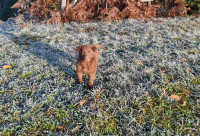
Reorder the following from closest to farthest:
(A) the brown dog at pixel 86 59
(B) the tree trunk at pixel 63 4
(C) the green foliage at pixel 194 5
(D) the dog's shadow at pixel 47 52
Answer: (A) the brown dog at pixel 86 59, (D) the dog's shadow at pixel 47 52, (B) the tree trunk at pixel 63 4, (C) the green foliage at pixel 194 5

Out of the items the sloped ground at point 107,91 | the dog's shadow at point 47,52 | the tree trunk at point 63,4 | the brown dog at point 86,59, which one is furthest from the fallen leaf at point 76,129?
the tree trunk at point 63,4

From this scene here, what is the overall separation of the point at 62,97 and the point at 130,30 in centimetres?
528

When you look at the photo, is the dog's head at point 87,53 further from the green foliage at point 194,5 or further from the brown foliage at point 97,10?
the green foliage at point 194,5

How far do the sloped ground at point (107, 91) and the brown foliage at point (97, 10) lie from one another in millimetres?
4043

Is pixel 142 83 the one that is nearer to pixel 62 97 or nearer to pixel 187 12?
pixel 62 97

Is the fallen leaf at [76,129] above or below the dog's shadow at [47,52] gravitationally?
below

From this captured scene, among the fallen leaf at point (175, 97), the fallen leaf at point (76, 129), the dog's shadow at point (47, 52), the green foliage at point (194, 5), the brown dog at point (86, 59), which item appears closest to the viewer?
the fallen leaf at point (76, 129)

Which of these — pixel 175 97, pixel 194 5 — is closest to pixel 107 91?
pixel 175 97

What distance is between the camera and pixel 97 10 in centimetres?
968

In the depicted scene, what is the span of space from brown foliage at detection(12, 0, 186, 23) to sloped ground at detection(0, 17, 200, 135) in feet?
13.3

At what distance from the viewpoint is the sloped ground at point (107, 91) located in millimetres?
2213

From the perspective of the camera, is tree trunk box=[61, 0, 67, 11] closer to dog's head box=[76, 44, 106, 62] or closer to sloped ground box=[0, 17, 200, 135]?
sloped ground box=[0, 17, 200, 135]

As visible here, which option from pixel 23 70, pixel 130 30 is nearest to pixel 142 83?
pixel 23 70

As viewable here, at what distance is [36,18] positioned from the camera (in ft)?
30.9
